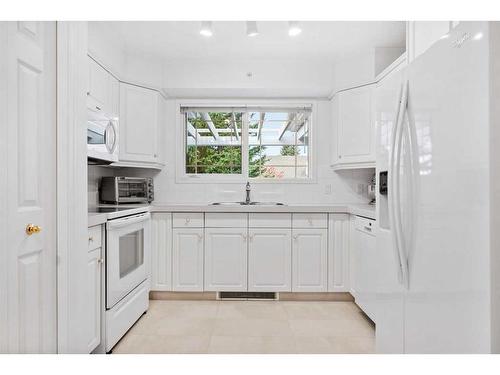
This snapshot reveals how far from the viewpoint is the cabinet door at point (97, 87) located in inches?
88.1

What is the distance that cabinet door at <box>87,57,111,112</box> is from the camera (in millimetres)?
2238

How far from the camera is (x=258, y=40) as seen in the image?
8.78 feet

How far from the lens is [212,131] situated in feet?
Answer: 11.2

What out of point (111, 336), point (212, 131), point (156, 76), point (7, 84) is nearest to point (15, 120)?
point (7, 84)

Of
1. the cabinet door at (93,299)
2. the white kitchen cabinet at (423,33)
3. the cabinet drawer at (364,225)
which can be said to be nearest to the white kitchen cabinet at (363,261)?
the cabinet drawer at (364,225)

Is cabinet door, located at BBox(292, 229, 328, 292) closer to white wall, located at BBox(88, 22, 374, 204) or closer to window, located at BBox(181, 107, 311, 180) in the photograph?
white wall, located at BBox(88, 22, 374, 204)

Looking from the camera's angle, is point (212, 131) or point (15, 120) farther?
point (212, 131)

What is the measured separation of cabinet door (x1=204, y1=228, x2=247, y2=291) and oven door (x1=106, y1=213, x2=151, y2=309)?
1.80 feet

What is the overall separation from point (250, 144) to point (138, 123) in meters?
1.18

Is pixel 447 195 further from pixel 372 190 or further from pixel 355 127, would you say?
pixel 372 190

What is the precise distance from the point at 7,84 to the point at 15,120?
0.40 feet

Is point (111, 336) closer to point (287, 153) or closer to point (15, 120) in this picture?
point (15, 120)

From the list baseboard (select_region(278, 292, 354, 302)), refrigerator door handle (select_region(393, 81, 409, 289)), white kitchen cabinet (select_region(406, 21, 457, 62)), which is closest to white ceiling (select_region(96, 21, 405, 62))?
white kitchen cabinet (select_region(406, 21, 457, 62))

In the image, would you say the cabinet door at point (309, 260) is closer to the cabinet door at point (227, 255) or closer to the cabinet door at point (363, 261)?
the cabinet door at point (363, 261)
